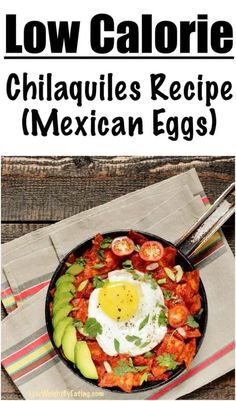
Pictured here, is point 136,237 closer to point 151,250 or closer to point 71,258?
point 151,250

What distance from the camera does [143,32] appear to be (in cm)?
259

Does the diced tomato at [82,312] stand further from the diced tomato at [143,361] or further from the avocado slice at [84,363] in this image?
the diced tomato at [143,361]

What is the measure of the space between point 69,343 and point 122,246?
0.47 meters

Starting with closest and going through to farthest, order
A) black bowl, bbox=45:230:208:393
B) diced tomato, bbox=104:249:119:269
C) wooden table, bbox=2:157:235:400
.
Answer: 1. black bowl, bbox=45:230:208:393
2. diced tomato, bbox=104:249:119:269
3. wooden table, bbox=2:157:235:400

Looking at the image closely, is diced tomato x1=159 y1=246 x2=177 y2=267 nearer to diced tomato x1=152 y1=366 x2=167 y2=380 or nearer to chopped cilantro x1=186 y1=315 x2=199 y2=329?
chopped cilantro x1=186 y1=315 x2=199 y2=329

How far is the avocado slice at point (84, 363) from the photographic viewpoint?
248cm

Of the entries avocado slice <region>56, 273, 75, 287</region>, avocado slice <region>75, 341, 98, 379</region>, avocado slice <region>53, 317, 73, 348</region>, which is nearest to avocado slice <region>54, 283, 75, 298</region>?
avocado slice <region>56, 273, 75, 287</region>

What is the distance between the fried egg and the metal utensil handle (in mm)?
262

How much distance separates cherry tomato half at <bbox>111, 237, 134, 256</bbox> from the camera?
2557mm

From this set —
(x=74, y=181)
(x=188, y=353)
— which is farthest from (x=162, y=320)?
(x=74, y=181)

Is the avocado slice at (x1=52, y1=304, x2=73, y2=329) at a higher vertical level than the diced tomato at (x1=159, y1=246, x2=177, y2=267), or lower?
lower

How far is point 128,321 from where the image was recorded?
2529 mm

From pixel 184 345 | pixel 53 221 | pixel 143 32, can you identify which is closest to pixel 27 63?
pixel 143 32

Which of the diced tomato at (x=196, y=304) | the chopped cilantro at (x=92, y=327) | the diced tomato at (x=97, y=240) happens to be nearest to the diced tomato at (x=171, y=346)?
the diced tomato at (x=196, y=304)
